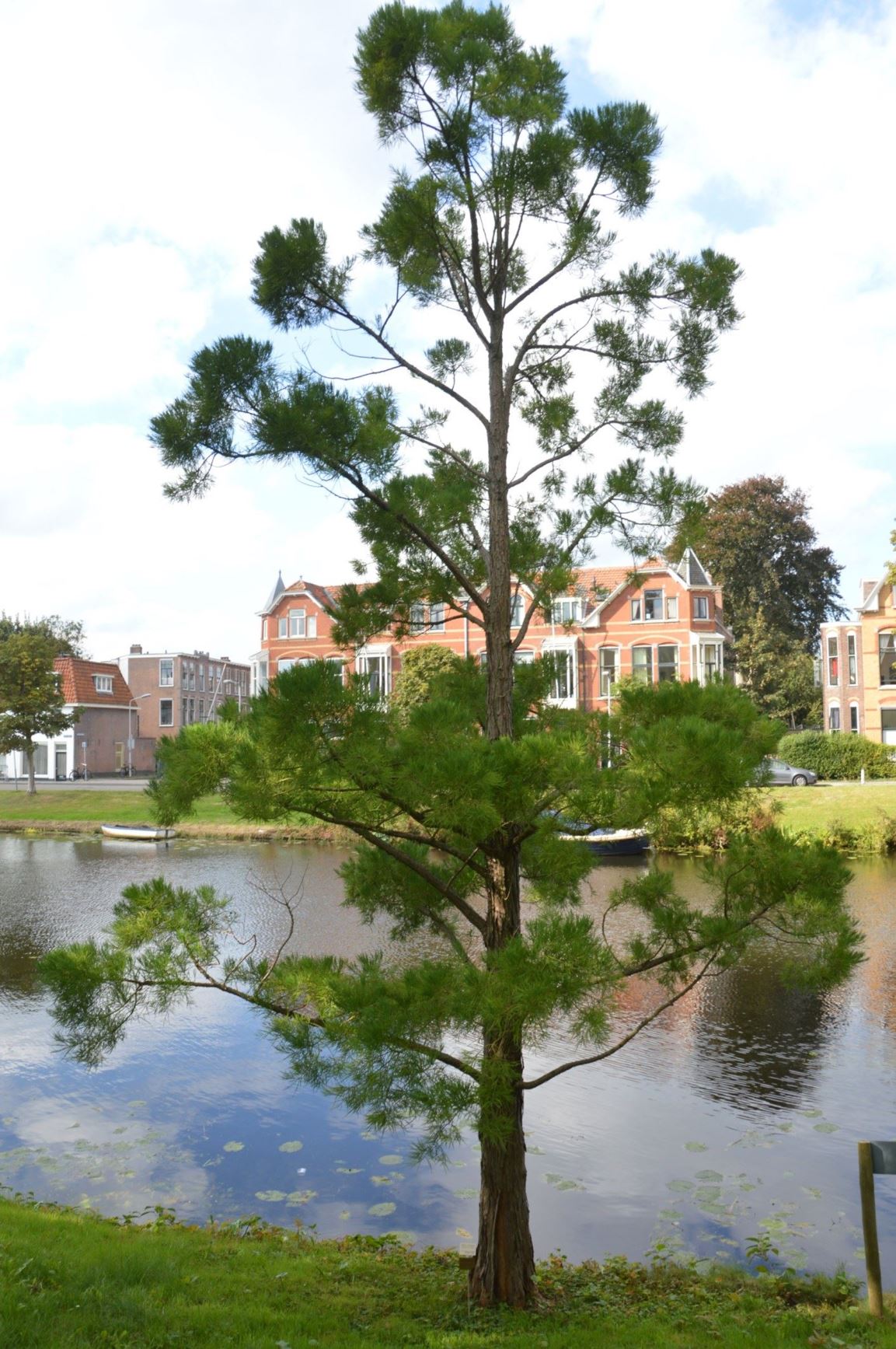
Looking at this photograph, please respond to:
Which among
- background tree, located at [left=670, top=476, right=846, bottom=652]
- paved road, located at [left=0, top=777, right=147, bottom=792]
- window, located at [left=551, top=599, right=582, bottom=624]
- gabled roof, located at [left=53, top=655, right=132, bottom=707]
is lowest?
paved road, located at [left=0, top=777, right=147, bottom=792]

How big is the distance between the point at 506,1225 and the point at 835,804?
23.8 m

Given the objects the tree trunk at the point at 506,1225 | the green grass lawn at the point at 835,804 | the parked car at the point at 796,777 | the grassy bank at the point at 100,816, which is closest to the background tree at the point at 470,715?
the tree trunk at the point at 506,1225

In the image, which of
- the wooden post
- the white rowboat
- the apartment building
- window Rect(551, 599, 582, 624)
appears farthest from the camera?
the apartment building

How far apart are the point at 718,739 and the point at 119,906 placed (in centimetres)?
300

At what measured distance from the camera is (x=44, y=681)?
37.1 meters

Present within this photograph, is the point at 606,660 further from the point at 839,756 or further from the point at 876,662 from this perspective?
the point at 876,662

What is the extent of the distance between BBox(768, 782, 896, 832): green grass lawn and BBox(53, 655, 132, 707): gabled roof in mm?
32861

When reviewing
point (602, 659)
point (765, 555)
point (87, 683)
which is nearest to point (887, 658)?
point (765, 555)

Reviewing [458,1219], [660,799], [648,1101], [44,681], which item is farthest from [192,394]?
[44,681]

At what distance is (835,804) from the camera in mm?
26953

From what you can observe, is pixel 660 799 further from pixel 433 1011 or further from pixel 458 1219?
pixel 458 1219

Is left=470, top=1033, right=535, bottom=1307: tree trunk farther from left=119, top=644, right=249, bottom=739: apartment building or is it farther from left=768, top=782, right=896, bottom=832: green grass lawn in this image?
left=119, top=644, right=249, bottom=739: apartment building

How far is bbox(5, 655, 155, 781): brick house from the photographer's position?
4950 cm

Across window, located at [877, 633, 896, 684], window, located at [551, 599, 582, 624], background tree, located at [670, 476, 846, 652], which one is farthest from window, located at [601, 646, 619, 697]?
window, located at [551, 599, 582, 624]
